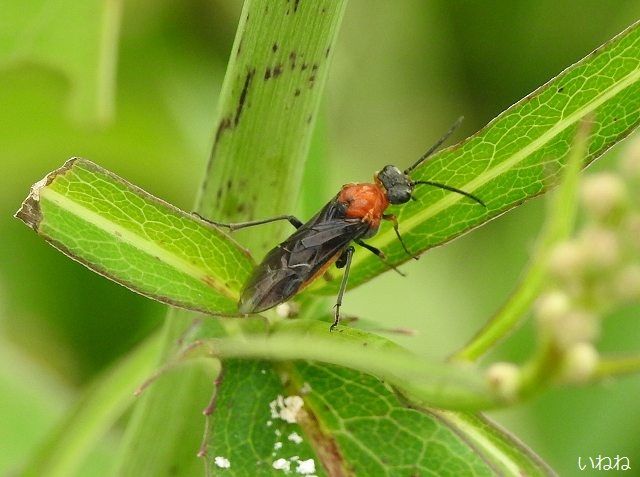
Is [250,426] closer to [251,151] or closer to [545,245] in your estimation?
[251,151]

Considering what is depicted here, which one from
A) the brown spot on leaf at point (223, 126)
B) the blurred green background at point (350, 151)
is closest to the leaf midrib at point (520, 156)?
the brown spot on leaf at point (223, 126)

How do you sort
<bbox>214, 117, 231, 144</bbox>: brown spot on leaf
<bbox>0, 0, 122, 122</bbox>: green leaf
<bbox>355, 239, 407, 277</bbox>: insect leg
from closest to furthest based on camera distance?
<bbox>214, 117, 231, 144</bbox>: brown spot on leaf
<bbox>355, 239, 407, 277</bbox>: insect leg
<bbox>0, 0, 122, 122</bbox>: green leaf

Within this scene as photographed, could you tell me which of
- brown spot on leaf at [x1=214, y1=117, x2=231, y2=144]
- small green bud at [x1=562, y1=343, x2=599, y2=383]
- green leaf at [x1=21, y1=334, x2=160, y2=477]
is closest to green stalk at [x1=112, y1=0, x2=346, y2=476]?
brown spot on leaf at [x1=214, y1=117, x2=231, y2=144]

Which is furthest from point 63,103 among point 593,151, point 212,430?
point 593,151

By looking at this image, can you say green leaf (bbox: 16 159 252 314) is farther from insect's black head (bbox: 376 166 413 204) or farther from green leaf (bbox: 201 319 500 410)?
insect's black head (bbox: 376 166 413 204)

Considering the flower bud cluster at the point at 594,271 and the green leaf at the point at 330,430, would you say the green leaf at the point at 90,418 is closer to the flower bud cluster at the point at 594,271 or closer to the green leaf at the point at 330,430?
the green leaf at the point at 330,430

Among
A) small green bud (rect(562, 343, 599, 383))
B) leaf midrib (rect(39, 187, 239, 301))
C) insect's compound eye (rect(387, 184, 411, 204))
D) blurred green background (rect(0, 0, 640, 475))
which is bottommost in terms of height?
small green bud (rect(562, 343, 599, 383))

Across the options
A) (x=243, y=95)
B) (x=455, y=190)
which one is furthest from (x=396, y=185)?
(x=243, y=95)
